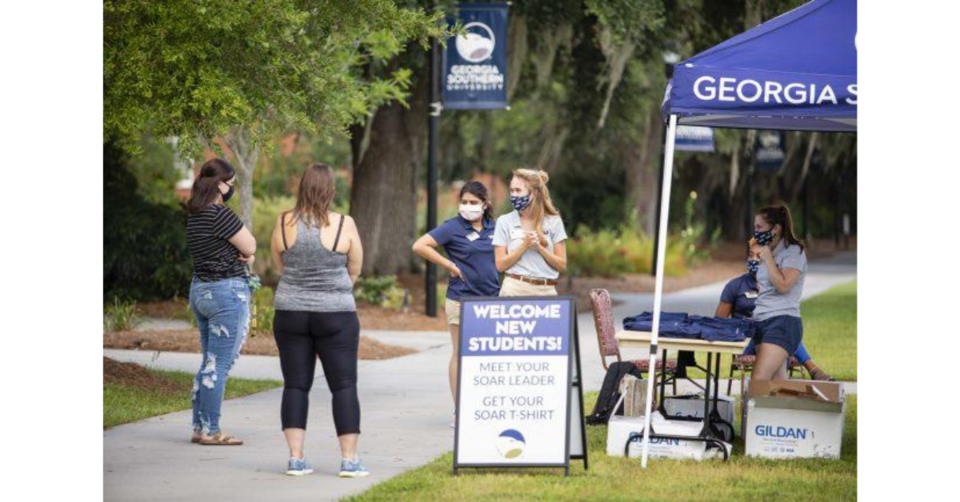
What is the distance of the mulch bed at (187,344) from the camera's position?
52.9 ft

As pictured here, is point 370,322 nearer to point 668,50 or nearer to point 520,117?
point 668,50

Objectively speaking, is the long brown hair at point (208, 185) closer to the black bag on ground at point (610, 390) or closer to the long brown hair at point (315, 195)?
the long brown hair at point (315, 195)

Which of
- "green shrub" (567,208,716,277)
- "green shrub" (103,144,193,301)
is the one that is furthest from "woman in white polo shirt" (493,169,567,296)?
"green shrub" (567,208,716,277)

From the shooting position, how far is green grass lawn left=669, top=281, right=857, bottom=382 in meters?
15.4

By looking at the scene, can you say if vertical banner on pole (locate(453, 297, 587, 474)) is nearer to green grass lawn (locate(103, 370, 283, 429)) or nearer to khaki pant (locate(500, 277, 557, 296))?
khaki pant (locate(500, 277, 557, 296))

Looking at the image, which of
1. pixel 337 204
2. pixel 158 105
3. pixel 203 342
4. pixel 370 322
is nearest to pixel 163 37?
pixel 158 105

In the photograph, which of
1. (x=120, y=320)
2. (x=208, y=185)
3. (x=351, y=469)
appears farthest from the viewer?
(x=120, y=320)

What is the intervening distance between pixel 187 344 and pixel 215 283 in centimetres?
658

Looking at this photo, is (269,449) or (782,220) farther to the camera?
(782,220)

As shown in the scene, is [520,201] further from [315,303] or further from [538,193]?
[315,303]

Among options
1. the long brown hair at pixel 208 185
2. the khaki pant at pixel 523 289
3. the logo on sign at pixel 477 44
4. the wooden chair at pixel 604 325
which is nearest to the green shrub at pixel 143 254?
the logo on sign at pixel 477 44

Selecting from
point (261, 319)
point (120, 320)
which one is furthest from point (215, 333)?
point (120, 320)

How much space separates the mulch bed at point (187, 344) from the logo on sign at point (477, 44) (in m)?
4.63

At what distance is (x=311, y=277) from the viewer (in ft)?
28.5
